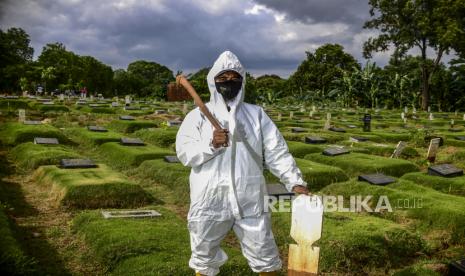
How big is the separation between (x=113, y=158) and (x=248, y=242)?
9.54 m

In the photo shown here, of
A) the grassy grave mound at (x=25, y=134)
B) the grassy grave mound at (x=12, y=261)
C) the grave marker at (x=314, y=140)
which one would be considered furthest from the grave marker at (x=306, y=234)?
the grassy grave mound at (x=25, y=134)

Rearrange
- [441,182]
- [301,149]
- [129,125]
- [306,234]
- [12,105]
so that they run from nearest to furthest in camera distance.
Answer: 1. [306,234]
2. [441,182]
3. [301,149]
4. [129,125]
5. [12,105]

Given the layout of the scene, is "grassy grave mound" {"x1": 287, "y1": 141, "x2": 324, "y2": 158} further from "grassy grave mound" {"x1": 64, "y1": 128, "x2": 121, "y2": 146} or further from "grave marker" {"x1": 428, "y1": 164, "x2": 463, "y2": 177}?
"grassy grave mound" {"x1": 64, "y1": 128, "x2": 121, "y2": 146}

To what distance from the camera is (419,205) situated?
8.01m

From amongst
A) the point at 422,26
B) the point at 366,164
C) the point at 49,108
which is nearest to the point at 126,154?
the point at 366,164

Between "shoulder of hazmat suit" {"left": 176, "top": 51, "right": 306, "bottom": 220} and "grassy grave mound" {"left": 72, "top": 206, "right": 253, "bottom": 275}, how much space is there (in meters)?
1.54

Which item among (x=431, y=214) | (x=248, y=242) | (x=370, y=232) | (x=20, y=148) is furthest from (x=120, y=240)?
(x=20, y=148)

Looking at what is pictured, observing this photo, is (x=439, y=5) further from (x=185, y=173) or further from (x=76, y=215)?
(x=76, y=215)

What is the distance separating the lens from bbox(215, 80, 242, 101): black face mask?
4.00 m

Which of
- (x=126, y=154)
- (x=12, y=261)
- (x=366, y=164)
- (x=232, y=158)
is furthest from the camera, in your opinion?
(x=126, y=154)

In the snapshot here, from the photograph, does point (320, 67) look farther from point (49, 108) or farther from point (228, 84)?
point (228, 84)

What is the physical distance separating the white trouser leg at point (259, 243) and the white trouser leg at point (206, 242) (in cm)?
17

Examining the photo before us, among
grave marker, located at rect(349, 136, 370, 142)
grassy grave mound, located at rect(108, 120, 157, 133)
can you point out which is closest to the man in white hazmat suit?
grave marker, located at rect(349, 136, 370, 142)

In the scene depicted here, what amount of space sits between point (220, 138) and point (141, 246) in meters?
2.61
